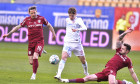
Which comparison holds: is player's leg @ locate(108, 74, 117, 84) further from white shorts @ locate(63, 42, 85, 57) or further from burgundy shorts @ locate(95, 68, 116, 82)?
white shorts @ locate(63, 42, 85, 57)

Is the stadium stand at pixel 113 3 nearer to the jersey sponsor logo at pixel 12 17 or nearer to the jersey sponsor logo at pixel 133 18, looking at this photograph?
the jersey sponsor logo at pixel 133 18

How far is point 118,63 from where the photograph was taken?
11.0 metres

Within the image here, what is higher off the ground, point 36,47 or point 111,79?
point 36,47

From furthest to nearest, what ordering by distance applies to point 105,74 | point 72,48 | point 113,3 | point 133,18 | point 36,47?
point 113,3 → point 133,18 → point 72,48 → point 36,47 → point 105,74

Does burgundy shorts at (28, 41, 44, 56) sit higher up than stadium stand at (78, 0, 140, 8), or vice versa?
stadium stand at (78, 0, 140, 8)

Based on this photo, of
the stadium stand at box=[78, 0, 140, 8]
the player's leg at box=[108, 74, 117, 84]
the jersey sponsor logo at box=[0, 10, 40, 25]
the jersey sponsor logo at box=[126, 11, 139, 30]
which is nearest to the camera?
the player's leg at box=[108, 74, 117, 84]

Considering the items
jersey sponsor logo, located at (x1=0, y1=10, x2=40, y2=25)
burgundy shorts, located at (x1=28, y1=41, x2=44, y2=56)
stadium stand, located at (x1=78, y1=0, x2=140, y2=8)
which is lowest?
jersey sponsor logo, located at (x1=0, y1=10, x2=40, y2=25)

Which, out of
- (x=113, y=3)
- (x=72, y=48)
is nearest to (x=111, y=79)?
(x=72, y=48)

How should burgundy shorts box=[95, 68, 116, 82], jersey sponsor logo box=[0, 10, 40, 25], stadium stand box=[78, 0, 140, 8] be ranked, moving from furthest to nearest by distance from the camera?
stadium stand box=[78, 0, 140, 8] < jersey sponsor logo box=[0, 10, 40, 25] < burgundy shorts box=[95, 68, 116, 82]

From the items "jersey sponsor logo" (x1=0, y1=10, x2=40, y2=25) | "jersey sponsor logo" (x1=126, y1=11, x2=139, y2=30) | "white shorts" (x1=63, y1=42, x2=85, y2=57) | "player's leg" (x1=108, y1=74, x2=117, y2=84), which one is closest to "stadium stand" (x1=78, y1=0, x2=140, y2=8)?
"jersey sponsor logo" (x1=126, y1=11, x2=139, y2=30)

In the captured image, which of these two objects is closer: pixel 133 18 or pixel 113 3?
pixel 133 18

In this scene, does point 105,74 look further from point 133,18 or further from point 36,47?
point 133,18

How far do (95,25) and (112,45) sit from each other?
2419mm

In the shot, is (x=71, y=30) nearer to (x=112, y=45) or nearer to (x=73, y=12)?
(x=73, y=12)
